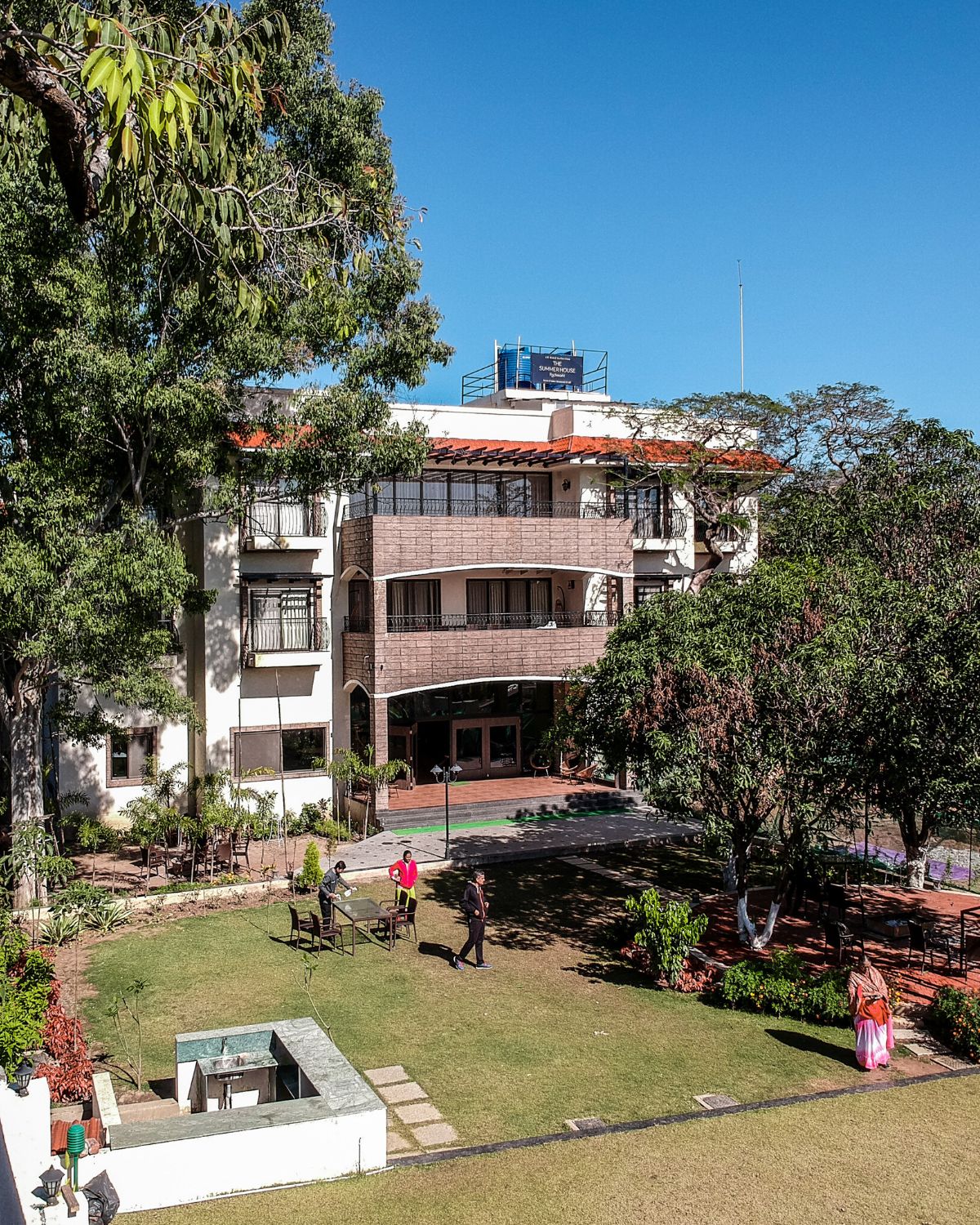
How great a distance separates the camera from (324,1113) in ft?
32.8

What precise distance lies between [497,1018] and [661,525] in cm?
2201

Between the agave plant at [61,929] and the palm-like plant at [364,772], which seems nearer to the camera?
the agave plant at [61,929]

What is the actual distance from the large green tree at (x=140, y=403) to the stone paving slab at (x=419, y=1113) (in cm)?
979

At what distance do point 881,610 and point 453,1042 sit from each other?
8921 millimetres

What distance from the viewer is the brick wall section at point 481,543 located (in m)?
28.7

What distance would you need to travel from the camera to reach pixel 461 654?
29219 mm

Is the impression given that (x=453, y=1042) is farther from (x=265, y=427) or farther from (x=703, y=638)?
(x=265, y=427)

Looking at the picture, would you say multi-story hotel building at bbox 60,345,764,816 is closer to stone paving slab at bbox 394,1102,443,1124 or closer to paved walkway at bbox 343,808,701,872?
paved walkway at bbox 343,808,701,872

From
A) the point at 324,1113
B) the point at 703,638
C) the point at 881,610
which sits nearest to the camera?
the point at 324,1113

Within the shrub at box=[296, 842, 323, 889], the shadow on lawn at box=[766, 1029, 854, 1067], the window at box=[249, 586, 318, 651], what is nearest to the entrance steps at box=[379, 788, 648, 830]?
the window at box=[249, 586, 318, 651]

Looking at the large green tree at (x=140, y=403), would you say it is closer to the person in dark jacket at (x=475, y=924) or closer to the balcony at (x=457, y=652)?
the balcony at (x=457, y=652)

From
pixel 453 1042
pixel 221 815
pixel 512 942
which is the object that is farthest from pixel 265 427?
pixel 453 1042

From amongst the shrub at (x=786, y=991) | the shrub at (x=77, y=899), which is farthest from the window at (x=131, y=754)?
the shrub at (x=786, y=991)

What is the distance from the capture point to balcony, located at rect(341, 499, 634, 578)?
2872 centimetres
